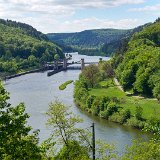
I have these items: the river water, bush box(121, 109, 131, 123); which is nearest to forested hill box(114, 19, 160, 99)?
the river water

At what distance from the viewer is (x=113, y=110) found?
61.2m

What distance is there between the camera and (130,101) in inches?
2776

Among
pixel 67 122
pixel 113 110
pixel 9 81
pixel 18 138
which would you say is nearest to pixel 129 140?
pixel 113 110

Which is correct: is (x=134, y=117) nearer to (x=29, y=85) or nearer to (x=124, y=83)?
(x=124, y=83)

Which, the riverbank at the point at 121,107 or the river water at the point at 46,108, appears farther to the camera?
the riverbank at the point at 121,107

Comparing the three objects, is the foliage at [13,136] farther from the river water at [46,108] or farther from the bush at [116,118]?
the bush at [116,118]

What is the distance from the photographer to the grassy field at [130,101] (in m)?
60.0

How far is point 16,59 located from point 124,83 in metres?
79.6

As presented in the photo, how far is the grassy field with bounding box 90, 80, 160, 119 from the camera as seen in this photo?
2362 inches

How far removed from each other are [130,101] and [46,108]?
1395 cm

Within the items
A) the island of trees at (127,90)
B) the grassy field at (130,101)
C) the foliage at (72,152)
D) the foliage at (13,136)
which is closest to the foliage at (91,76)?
the island of trees at (127,90)

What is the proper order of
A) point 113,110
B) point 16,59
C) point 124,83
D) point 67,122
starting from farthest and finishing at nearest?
point 16,59 → point 124,83 → point 113,110 → point 67,122

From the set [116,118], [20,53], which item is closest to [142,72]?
[116,118]

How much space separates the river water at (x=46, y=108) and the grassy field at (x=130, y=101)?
17.2 ft
